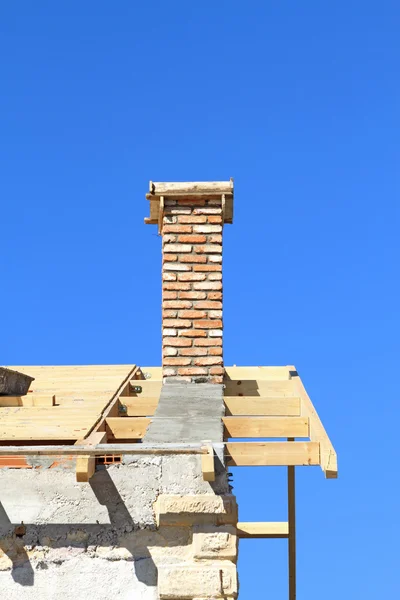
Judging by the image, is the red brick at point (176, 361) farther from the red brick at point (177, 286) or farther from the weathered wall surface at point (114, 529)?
the weathered wall surface at point (114, 529)

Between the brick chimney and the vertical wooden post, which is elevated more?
the brick chimney

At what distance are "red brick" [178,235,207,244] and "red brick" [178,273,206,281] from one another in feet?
1.35

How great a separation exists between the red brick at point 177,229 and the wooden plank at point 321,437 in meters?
2.43

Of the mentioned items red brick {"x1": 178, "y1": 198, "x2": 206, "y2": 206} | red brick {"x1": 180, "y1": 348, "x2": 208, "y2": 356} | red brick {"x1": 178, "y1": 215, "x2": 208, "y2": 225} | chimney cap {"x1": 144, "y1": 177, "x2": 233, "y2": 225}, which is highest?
chimney cap {"x1": 144, "y1": 177, "x2": 233, "y2": 225}

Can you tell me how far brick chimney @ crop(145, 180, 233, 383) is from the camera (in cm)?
922

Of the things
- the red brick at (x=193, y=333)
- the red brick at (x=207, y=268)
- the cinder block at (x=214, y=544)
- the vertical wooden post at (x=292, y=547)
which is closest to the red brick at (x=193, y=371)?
the red brick at (x=193, y=333)

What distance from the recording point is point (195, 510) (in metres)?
5.80

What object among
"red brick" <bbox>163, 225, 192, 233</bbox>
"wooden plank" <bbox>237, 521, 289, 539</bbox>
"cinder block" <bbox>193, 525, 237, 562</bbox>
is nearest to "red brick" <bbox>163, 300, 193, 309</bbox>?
"red brick" <bbox>163, 225, 192, 233</bbox>

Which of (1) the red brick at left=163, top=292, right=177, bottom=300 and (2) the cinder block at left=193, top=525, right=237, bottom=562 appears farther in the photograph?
(1) the red brick at left=163, top=292, right=177, bottom=300

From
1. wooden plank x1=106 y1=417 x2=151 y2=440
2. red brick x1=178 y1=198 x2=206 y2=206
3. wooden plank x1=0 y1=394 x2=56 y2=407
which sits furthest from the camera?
red brick x1=178 y1=198 x2=206 y2=206

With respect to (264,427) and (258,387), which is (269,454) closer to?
(264,427)

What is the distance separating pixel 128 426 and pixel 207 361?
2.16 meters

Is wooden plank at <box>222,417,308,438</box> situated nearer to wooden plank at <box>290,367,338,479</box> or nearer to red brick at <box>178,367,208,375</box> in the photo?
wooden plank at <box>290,367,338,479</box>

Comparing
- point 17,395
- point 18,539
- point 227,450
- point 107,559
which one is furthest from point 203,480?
point 17,395
